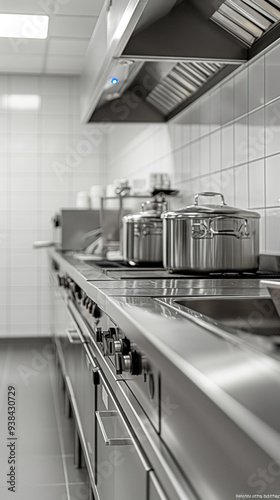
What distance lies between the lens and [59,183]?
6039mm

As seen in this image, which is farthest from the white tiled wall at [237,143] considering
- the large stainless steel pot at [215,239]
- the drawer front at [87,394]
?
the drawer front at [87,394]

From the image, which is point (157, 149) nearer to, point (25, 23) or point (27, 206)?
point (25, 23)

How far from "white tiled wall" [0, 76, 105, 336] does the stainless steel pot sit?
3573 mm

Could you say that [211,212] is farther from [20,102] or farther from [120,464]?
[20,102]

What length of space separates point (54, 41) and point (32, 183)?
149 centimetres

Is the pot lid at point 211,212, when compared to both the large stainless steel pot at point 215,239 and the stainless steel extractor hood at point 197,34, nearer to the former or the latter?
the large stainless steel pot at point 215,239

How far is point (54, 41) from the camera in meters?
4.89

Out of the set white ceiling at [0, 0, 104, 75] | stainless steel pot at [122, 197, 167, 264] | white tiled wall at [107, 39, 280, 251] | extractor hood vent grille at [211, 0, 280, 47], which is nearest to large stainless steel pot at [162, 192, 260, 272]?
white tiled wall at [107, 39, 280, 251]

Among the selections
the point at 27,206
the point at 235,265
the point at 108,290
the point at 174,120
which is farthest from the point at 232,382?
the point at 27,206

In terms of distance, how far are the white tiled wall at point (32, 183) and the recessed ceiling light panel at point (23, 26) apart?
1.19 metres

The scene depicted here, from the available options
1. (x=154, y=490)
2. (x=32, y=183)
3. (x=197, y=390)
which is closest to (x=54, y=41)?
(x=32, y=183)

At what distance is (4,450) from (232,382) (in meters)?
2.58

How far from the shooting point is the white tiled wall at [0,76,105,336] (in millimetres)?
5934

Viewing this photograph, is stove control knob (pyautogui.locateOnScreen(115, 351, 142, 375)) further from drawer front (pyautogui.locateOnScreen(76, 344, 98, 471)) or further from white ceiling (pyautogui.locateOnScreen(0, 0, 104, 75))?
→ white ceiling (pyautogui.locateOnScreen(0, 0, 104, 75))
